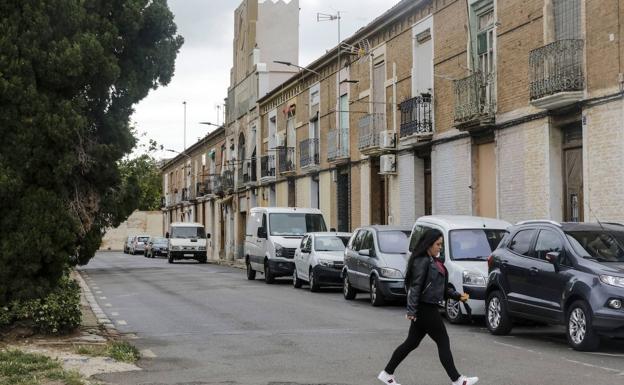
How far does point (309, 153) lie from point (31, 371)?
93.9ft

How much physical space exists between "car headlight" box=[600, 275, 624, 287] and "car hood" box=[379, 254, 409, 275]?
7.20 meters

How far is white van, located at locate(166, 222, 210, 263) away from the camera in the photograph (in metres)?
49.1

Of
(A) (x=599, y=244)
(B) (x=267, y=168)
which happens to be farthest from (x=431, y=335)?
(B) (x=267, y=168)

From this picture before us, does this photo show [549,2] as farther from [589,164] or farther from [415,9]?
[415,9]

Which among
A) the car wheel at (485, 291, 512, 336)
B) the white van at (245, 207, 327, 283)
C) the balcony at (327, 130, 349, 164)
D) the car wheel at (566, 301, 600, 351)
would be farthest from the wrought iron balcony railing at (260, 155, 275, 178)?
the car wheel at (566, 301, 600, 351)

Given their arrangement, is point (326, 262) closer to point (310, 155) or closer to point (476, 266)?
point (476, 266)

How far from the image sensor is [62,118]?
1157 cm

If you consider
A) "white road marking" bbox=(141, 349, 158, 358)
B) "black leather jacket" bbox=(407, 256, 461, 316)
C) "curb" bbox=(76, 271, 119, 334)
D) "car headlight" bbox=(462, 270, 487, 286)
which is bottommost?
"curb" bbox=(76, 271, 119, 334)

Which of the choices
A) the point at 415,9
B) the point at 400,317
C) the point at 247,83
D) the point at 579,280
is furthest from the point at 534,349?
the point at 247,83

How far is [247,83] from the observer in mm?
51156

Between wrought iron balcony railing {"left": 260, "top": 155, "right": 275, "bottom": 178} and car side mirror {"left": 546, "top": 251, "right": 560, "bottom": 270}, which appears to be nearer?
car side mirror {"left": 546, "top": 251, "right": 560, "bottom": 270}

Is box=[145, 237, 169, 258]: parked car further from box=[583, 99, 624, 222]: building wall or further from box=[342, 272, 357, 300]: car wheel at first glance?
box=[583, 99, 624, 222]: building wall

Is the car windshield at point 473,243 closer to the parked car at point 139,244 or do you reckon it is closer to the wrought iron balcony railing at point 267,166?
the wrought iron balcony railing at point 267,166

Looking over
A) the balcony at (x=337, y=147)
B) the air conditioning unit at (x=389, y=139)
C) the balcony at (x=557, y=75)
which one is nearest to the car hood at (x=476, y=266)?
the balcony at (x=557, y=75)
